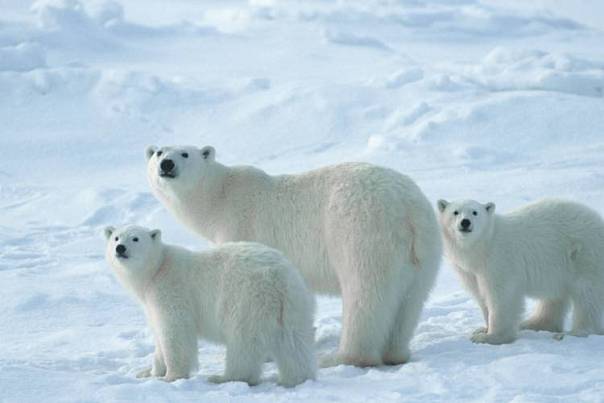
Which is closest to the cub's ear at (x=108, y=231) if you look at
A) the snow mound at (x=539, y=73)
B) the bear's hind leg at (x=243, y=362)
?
the bear's hind leg at (x=243, y=362)

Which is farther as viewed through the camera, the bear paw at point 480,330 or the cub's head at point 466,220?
the bear paw at point 480,330

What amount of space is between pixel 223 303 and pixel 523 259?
2176 millimetres

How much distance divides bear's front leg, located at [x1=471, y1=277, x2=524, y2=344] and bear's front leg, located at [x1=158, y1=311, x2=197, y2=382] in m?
1.87

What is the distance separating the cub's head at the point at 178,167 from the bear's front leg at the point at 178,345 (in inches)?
49.3

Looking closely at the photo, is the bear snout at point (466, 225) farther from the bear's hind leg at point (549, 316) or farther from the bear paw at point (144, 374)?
the bear paw at point (144, 374)

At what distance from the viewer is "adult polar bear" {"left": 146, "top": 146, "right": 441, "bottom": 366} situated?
17.8 feet

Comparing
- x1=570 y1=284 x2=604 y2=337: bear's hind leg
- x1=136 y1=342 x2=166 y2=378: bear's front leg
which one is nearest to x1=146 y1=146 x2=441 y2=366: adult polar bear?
x1=136 y1=342 x2=166 y2=378: bear's front leg

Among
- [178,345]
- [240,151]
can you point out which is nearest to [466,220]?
[178,345]

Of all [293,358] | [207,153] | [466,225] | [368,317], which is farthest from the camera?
[207,153]

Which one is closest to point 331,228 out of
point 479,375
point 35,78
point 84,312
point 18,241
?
point 479,375

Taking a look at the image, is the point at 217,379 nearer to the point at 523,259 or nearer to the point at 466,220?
the point at 466,220

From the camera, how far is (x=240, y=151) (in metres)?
16.5

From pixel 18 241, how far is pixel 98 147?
6.19 m

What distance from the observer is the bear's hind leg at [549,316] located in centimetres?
652
